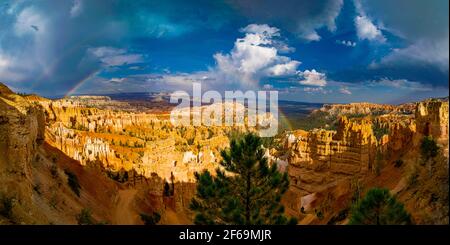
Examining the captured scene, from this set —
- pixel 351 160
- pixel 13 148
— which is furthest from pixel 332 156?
pixel 13 148

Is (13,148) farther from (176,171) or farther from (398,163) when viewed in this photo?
(176,171)

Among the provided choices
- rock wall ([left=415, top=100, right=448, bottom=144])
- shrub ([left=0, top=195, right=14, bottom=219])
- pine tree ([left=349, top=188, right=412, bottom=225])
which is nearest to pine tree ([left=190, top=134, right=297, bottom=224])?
pine tree ([left=349, top=188, right=412, bottom=225])

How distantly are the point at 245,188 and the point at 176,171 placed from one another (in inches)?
1284

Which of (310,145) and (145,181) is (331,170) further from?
(145,181)

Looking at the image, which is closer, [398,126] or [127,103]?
[398,126]

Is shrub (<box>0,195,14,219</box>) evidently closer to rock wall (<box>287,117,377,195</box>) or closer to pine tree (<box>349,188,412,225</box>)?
pine tree (<box>349,188,412,225</box>)

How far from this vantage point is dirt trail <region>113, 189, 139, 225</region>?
34938 millimetres

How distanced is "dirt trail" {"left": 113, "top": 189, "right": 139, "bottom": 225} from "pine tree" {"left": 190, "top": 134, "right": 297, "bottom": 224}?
2123 centimetres

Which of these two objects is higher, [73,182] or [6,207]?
[6,207]

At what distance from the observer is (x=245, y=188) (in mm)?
15898

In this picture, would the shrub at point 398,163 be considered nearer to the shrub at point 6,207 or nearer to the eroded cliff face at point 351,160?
the eroded cliff face at point 351,160
